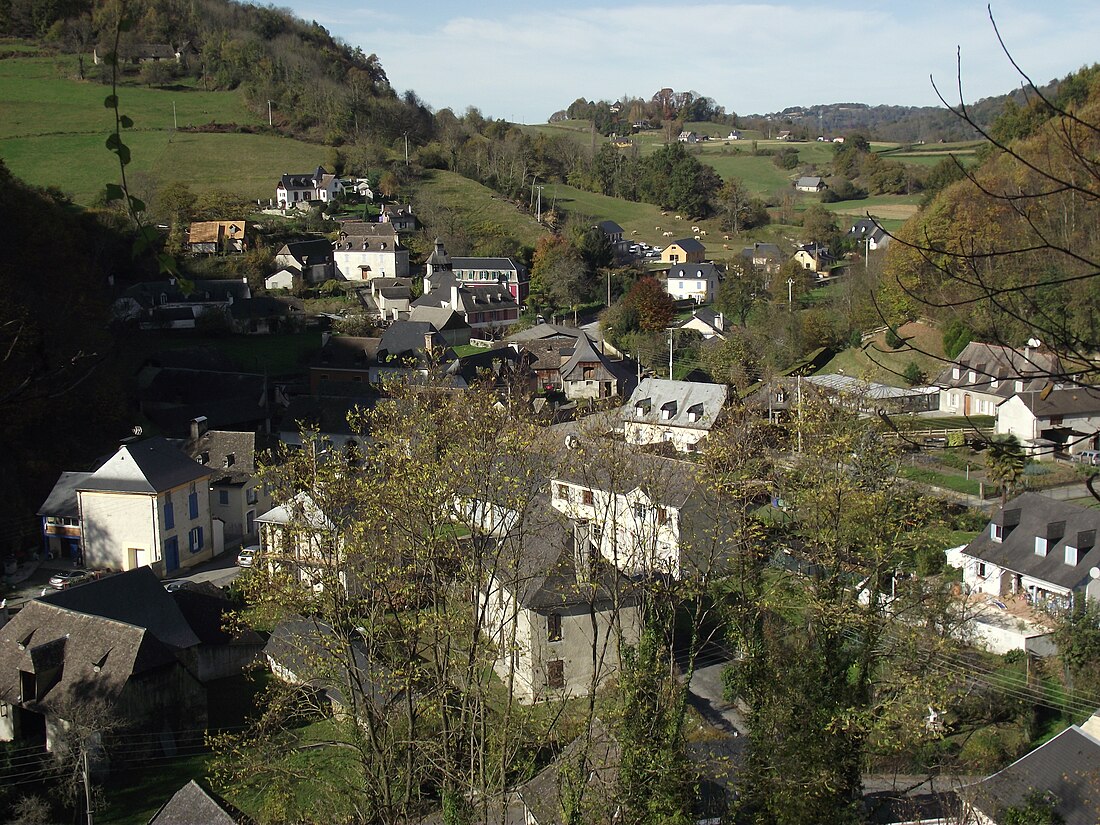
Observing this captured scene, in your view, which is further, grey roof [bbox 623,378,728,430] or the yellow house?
the yellow house

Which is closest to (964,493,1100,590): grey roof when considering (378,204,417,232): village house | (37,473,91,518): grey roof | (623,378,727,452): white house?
(623,378,727,452): white house

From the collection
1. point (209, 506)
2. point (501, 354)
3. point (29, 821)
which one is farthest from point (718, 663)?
point (501, 354)

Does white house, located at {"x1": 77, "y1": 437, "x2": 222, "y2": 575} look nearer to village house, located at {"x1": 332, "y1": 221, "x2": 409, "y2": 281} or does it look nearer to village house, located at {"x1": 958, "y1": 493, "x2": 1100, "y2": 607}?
village house, located at {"x1": 958, "y1": 493, "x2": 1100, "y2": 607}

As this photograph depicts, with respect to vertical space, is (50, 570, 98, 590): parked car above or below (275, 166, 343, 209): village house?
below

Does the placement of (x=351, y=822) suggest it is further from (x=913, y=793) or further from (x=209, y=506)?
(x=209, y=506)

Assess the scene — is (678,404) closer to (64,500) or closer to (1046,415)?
(1046,415)

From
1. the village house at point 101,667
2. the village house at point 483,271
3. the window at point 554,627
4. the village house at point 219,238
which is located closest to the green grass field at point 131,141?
the village house at point 219,238
